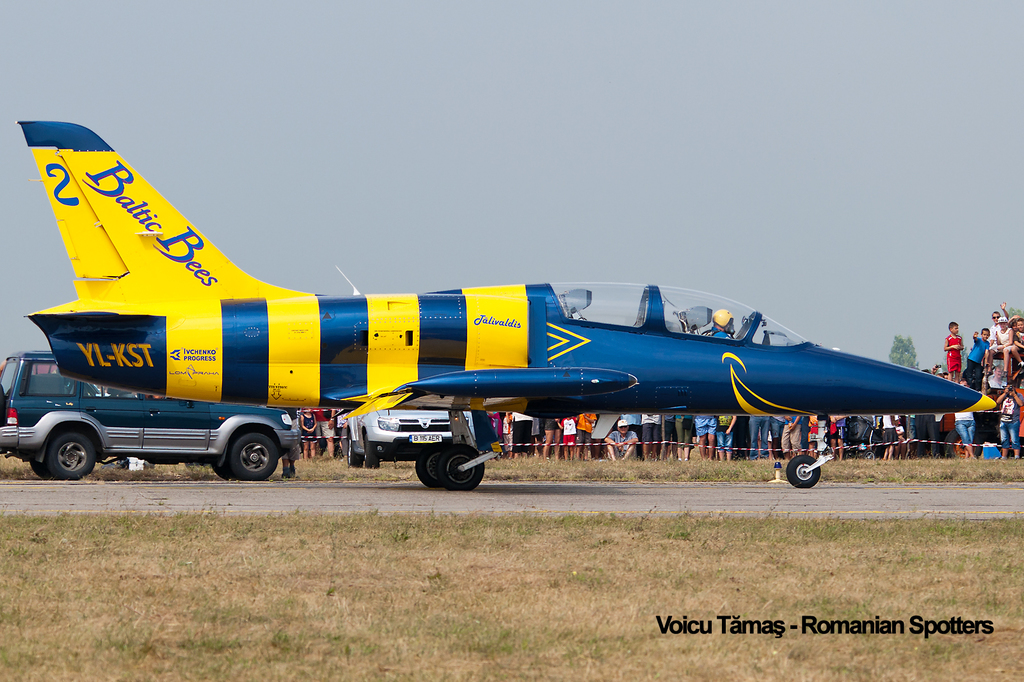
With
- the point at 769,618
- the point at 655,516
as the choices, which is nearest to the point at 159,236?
the point at 655,516

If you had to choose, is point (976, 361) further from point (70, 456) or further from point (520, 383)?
point (70, 456)

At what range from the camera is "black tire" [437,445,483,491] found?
583 inches

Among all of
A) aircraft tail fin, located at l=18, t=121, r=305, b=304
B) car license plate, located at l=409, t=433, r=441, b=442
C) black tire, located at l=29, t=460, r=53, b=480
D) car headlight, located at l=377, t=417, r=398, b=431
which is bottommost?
black tire, located at l=29, t=460, r=53, b=480

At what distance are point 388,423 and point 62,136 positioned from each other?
26.7 ft

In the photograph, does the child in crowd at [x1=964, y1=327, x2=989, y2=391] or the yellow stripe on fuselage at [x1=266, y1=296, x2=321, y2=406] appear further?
the child in crowd at [x1=964, y1=327, x2=989, y2=391]

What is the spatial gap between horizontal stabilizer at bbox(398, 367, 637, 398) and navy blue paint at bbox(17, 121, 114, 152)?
514cm

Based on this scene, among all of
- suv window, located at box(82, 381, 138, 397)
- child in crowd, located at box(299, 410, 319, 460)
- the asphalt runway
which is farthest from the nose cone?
child in crowd, located at box(299, 410, 319, 460)

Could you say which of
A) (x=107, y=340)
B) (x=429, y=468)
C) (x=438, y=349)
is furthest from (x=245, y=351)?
(x=429, y=468)

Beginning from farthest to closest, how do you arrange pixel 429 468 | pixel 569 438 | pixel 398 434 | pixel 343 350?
pixel 569 438, pixel 398 434, pixel 429 468, pixel 343 350

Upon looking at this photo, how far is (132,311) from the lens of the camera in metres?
14.1

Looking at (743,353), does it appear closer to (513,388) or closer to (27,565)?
(513,388)

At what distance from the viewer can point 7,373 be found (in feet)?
58.5

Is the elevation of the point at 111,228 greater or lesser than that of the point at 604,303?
greater

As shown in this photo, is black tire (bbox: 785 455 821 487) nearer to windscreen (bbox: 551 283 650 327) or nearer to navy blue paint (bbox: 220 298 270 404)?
windscreen (bbox: 551 283 650 327)
